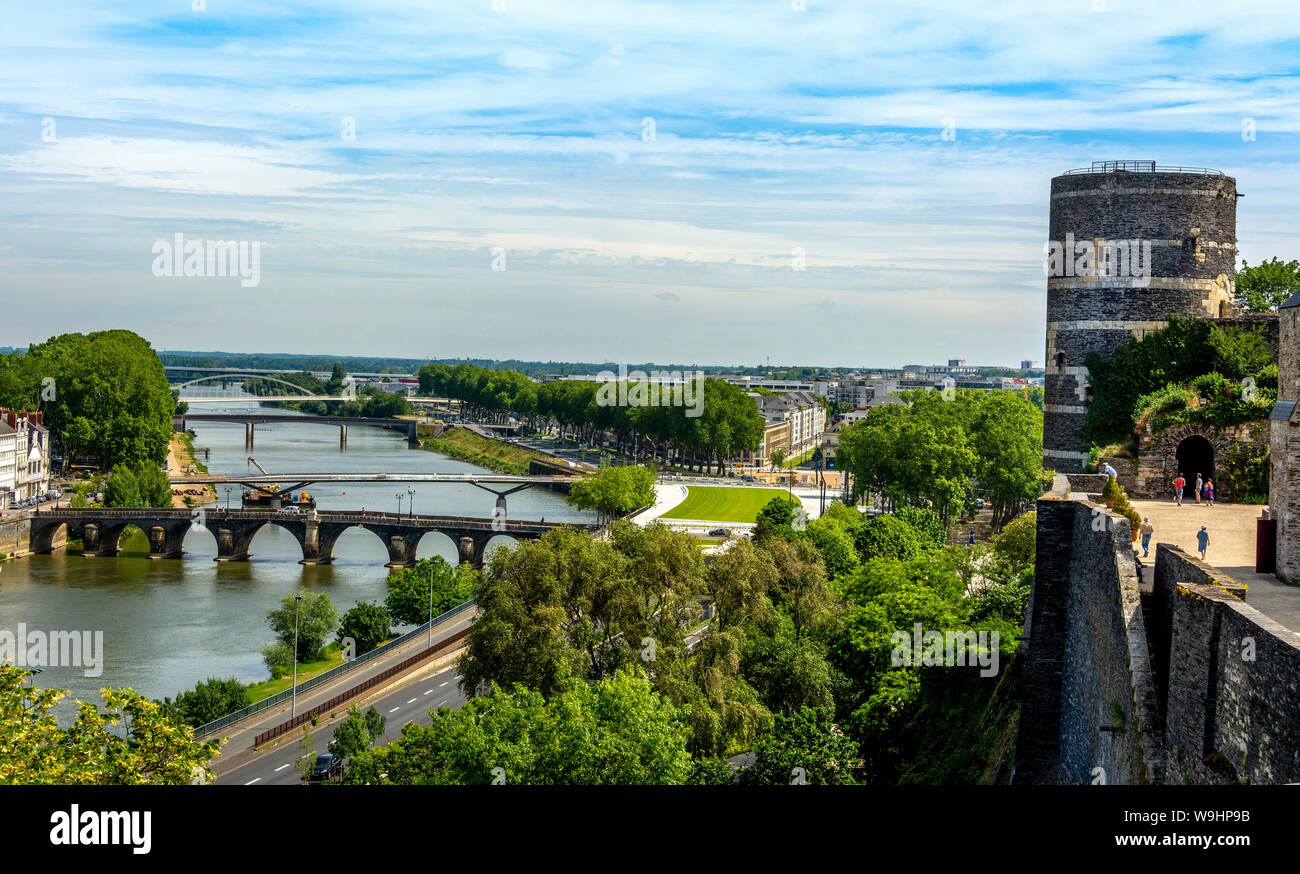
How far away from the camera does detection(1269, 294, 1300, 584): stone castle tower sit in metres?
11.0

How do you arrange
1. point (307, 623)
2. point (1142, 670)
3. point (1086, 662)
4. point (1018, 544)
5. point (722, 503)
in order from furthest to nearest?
point (722, 503) → point (307, 623) → point (1018, 544) → point (1086, 662) → point (1142, 670)

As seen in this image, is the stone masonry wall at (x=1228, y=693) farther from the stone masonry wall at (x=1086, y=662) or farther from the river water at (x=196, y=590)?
the river water at (x=196, y=590)

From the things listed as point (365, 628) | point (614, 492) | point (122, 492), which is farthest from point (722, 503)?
point (365, 628)

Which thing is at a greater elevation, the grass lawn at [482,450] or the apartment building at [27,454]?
the apartment building at [27,454]

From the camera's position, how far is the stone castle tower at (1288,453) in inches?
434

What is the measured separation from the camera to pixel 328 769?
24.7 metres

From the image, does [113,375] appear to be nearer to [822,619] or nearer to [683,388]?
[683,388]

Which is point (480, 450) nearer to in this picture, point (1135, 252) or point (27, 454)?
point (27, 454)

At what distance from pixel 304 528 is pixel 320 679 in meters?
26.9

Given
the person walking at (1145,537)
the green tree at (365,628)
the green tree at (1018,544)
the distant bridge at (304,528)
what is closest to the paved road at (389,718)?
the green tree at (365,628)

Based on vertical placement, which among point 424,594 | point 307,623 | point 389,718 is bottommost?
point 389,718

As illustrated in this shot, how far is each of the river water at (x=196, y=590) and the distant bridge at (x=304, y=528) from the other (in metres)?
0.93
